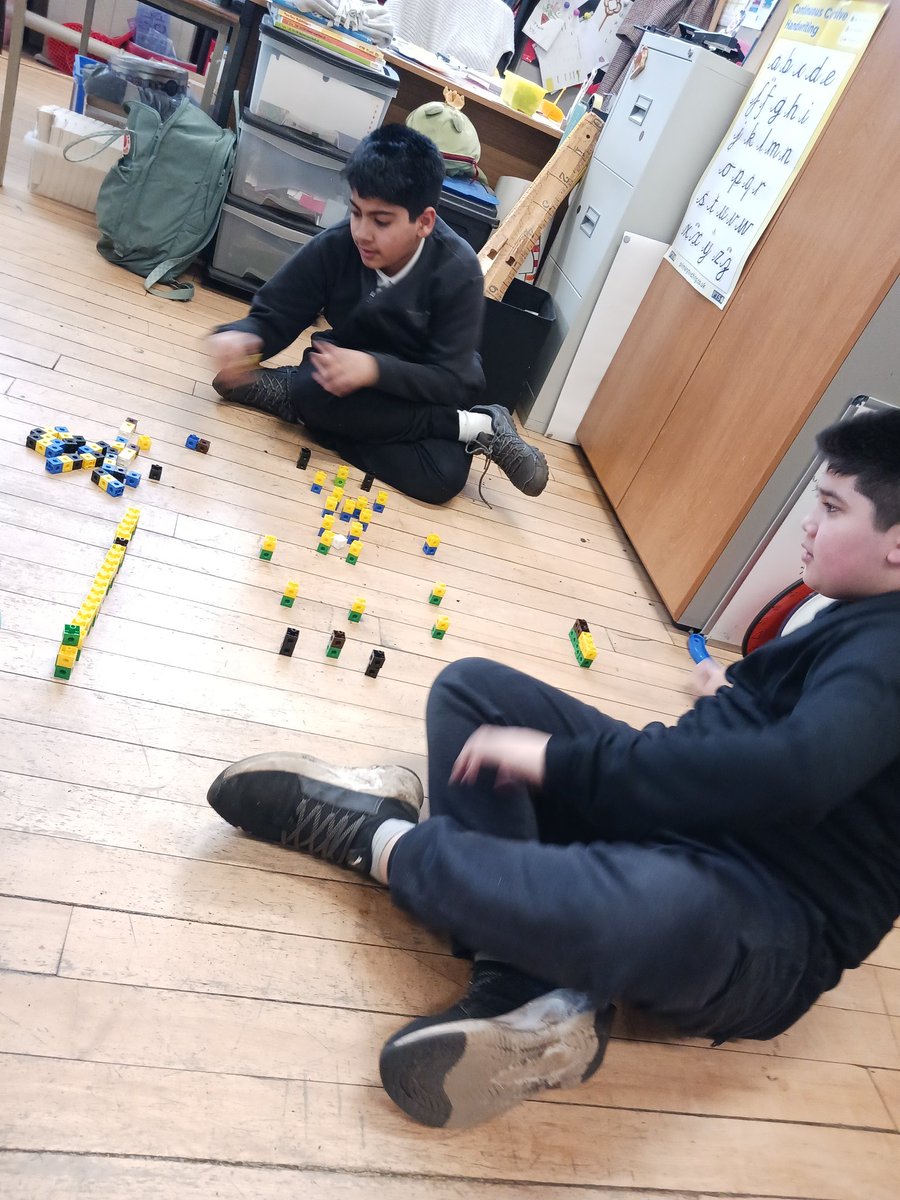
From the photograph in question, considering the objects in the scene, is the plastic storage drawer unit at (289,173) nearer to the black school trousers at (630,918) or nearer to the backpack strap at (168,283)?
the backpack strap at (168,283)

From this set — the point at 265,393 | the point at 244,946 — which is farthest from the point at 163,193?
the point at 244,946

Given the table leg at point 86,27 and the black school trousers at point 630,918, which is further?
the table leg at point 86,27

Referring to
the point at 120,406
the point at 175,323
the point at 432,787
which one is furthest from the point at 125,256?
the point at 432,787

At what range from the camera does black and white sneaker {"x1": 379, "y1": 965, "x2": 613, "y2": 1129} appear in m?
0.83

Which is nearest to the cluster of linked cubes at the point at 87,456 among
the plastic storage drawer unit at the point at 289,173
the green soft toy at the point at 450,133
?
the plastic storage drawer unit at the point at 289,173

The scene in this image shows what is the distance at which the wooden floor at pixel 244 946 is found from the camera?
800 mm

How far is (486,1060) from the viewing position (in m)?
0.83

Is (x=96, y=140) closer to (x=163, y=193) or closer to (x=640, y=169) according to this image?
(x=163, y=193)

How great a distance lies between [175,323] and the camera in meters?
2.43

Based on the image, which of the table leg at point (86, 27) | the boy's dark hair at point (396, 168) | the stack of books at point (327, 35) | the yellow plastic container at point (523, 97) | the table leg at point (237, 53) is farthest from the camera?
the table leg at point (86, 27)

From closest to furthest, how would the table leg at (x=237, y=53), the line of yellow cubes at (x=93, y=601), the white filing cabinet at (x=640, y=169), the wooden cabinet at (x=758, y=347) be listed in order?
1. the line of yellow cubes at (x=93, y=601)
2. the wooden cabinet at (x=758, y=347)
3. the white filing cabinet at (x=640, y=169)
4. the table leg at (x=237, y=53)

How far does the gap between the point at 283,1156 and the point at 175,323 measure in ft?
7.20

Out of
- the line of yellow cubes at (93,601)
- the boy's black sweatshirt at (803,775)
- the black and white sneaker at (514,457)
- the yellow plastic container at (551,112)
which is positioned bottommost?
the line of yellow cubes at (93,601)

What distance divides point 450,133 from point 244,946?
2766 mm
